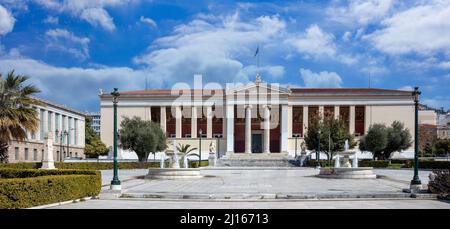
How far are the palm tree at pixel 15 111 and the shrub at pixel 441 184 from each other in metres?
21.8

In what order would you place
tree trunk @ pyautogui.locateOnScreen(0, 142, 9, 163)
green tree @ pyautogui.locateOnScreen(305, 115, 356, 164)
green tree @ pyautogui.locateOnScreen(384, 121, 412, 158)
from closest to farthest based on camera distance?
tree trunk @ pyautogui.locateOnScreen(0, 142, 9, 163), green tree @ pyautogui.locateOnScreen(305, 115, 356, 164), green tree @ pyautogui.locateOnScreen(384, 121, 412, 158)

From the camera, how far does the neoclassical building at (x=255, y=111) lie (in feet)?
231

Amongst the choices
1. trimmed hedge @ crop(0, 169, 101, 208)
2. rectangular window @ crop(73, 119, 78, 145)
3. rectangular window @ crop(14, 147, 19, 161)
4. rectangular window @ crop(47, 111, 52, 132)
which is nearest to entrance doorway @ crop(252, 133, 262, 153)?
rectangular window @ crop(47, 111, 52, 132)

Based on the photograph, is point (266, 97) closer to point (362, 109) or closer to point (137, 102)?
point (362, 109)

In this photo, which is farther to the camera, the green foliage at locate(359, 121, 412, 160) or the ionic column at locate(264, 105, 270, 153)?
the ionic column at locate(264, 105, 270, 153)

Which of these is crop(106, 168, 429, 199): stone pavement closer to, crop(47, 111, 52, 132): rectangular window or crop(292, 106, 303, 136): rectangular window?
crop(292, 106, 303, 136): rectangular window

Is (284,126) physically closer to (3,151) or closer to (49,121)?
(49,121)

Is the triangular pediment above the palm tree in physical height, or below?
above

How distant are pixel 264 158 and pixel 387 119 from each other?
65.9 ft

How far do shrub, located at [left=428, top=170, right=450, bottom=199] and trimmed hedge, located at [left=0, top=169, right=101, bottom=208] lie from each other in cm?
1262

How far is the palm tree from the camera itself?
27188mm

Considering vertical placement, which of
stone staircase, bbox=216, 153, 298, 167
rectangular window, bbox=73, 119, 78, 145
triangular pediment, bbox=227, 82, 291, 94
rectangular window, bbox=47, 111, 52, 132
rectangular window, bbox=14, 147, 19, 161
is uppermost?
triangular pediment, bbox=227, 82, 291, 94
